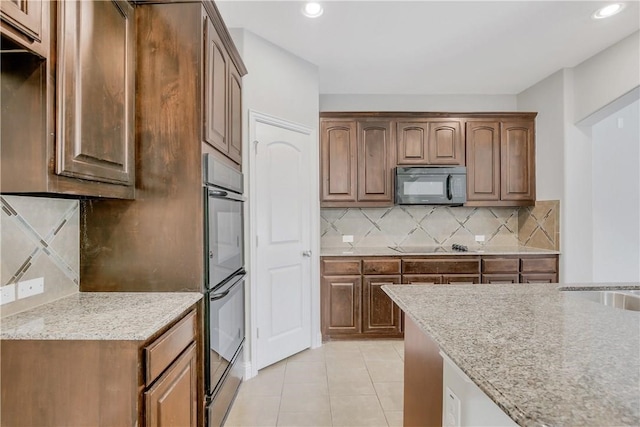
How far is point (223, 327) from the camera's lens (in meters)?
2.00

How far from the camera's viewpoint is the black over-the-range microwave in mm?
3611

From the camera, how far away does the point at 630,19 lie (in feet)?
8.32

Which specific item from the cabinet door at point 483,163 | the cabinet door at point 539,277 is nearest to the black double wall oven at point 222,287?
the cabinet door at point 483,163

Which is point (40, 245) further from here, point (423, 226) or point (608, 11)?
point (608, 11)

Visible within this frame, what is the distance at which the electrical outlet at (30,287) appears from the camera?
4.57 feet

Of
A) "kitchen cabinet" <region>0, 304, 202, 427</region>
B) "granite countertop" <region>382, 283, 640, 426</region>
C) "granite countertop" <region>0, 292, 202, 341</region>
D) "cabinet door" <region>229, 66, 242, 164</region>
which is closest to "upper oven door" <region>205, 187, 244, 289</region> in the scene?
"granite countertop" <region>0, 292, 202, 341</region>

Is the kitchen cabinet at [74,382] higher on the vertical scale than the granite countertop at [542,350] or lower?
lower

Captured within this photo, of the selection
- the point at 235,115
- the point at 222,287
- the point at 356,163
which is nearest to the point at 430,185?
the point at 356,163

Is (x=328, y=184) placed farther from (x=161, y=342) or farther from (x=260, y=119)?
(x=161, y=342)

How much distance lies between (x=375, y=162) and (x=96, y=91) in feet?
9.06

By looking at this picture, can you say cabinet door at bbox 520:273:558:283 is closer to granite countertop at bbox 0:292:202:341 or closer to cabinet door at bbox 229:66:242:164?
cabinet door at bbox 229:66:242:164

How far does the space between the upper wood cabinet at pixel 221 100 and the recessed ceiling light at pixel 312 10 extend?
2.20 feet

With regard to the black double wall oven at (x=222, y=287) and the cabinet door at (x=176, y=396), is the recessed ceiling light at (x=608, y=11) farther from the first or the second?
the cabinet door at (x=176, y=396)

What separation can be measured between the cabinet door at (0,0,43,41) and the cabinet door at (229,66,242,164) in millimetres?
1186
